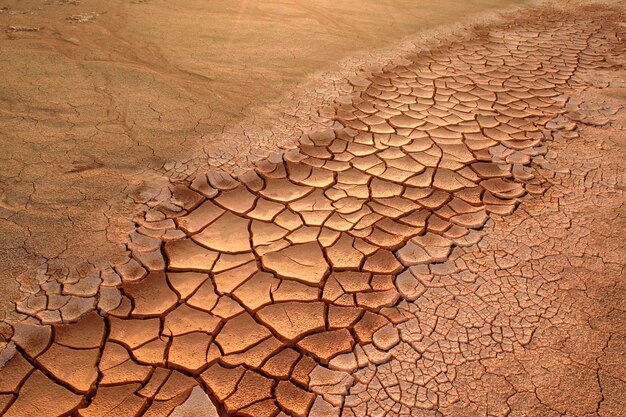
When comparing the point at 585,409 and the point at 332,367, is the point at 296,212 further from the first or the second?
the point at 585,409

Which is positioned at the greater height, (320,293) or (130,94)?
(130,94)

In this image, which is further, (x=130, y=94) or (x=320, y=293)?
(x=130, y=94)

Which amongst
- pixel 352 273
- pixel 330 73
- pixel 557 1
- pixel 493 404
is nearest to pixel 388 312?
pixel 352 273

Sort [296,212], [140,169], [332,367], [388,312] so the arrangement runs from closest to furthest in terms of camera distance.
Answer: [332,367] < [388,312] < [296,212] < [140,169]

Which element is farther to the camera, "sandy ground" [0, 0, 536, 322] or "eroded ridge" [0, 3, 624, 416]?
"sandy ground" [0, 0, 536, 322]
